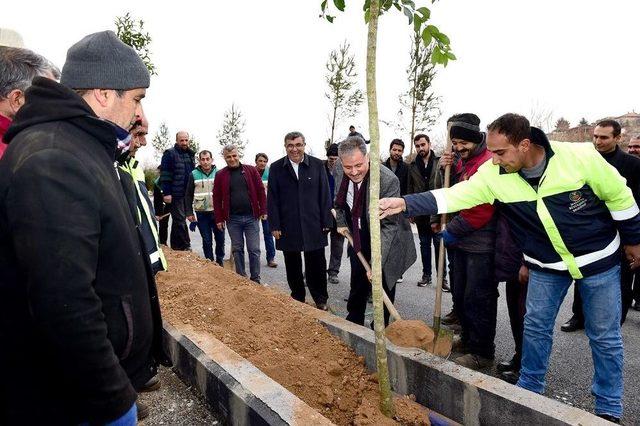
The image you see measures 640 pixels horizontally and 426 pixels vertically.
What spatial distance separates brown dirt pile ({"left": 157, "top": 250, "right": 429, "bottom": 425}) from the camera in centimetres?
273

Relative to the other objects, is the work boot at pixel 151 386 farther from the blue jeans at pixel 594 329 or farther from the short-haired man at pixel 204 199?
the short-haired man at pixel 204 199

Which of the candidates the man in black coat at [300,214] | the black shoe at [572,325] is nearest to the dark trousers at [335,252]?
the man in black coat at [300,214]

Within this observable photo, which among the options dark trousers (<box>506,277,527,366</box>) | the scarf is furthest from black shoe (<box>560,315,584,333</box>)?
the scarf

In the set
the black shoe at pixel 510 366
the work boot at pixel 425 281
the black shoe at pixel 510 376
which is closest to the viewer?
the black shoe at pixel 510 376

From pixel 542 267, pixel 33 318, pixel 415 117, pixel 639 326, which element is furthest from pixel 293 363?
pixel 415 117

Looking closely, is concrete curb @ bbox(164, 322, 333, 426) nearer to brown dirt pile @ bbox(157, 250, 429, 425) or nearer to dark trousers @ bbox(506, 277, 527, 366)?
brown dirt pile @ bbox(157, 250, 429, 425)

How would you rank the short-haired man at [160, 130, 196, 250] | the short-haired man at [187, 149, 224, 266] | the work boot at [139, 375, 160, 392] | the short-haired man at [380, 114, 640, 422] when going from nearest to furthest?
the short-haired man at [380, 114, 640, 422]
the work boot at [139, 375, 160, 392]
the short-haired man at [187, 149, 224, 266]
the short-haired man at [160, 130, 196, 250]

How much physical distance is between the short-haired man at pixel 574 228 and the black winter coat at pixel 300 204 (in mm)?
2859

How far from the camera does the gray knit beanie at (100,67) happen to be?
1.56 metres

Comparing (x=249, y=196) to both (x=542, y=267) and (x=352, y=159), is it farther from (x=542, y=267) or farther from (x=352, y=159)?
(x=542, y=267)

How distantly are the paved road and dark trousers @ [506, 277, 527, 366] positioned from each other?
1.02ft

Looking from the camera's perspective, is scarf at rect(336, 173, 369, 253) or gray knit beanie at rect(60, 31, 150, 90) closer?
gray knit beanie at rect(60, 31, 150, 90)

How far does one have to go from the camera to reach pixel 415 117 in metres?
20.4

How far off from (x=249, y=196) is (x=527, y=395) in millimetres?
5200
